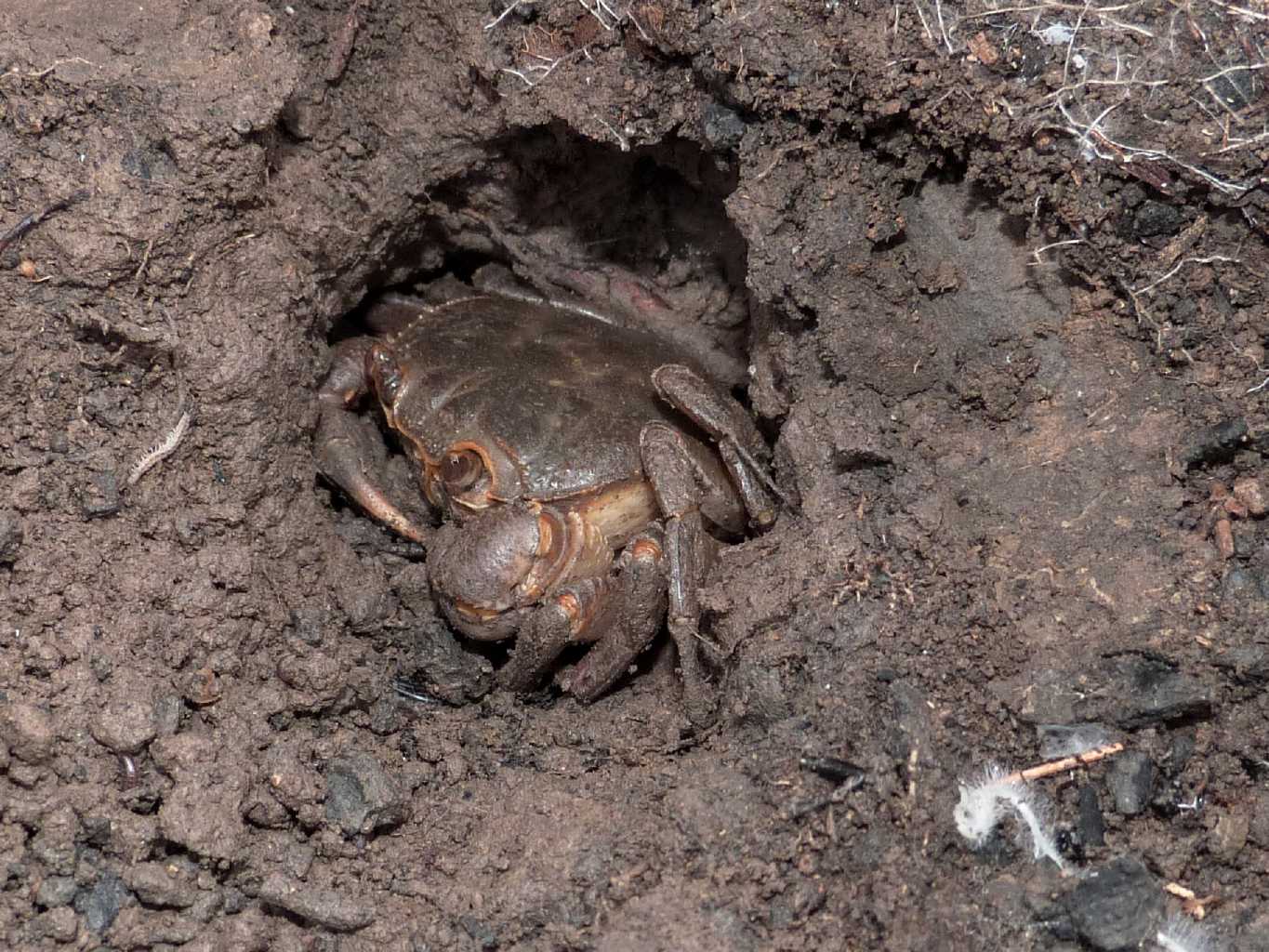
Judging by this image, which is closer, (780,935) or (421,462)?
(780,935)

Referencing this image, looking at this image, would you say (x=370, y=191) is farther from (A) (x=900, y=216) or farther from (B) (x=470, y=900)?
(B) (x=470, y=900)

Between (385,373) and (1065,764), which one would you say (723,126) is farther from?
(1065,764)

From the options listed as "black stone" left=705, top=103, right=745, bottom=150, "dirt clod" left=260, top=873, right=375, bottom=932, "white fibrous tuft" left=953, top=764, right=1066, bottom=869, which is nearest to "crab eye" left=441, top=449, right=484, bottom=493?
"black stone" left=705, top=103, right=745, bottom=150

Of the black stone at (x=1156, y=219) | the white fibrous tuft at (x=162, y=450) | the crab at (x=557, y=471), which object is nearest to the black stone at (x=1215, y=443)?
the black stone at (x=1156, y=219)

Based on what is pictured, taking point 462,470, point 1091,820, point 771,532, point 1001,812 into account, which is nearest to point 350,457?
point 462,470

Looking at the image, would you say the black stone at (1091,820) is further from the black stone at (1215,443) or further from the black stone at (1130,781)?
the black stone at (1215,443)

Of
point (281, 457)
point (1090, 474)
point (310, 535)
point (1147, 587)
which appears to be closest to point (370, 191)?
point (281, 457)

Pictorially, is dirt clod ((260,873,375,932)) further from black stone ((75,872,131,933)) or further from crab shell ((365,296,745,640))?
crab shell ((365,296,745,640))
